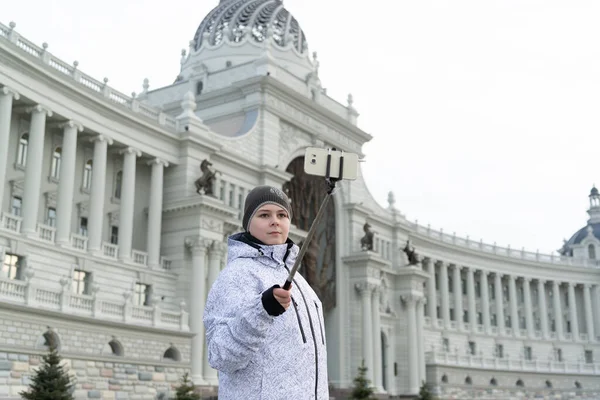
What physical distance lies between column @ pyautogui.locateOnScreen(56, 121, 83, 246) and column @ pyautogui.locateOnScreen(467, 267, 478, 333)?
52692 mm

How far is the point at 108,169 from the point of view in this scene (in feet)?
146

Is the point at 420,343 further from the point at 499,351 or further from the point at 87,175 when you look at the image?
the point at 87,175

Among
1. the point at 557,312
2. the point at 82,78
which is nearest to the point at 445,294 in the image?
the point at 557,312

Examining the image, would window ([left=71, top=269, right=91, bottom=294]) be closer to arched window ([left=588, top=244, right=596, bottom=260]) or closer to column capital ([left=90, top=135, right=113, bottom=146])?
column capital ([left=90, top=135, right=113, bottom=146])

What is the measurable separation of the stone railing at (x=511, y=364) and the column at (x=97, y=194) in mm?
40020

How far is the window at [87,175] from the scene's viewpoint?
42.6 meters

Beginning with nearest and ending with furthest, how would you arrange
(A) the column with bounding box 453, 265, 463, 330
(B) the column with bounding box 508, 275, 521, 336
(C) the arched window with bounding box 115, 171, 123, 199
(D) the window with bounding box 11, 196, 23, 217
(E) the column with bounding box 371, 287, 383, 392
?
1. (D) the window with bounding box 11, 196, 23, 217
2. (C) the arched window with bounding box 115, 171, 123, 199
3. (E) the column with bounding box 371, 287, 383, 392
4. (A) the column with bounding box 453, 265, 463, 330
5. (B) the column with bounding box 508, 275, 521, 336

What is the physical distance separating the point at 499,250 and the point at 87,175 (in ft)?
191

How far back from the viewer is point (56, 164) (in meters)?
40.9

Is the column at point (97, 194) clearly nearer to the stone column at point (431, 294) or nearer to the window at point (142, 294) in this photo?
the window at point (142, 294)

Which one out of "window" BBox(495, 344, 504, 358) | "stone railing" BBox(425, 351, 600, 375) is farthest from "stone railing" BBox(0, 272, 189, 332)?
"window" BBox(495, 344, 504, 358)

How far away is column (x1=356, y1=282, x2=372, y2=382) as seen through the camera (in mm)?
57812

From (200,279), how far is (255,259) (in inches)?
1499

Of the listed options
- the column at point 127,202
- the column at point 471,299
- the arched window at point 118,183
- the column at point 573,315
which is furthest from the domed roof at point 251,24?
the column at point 573,315
